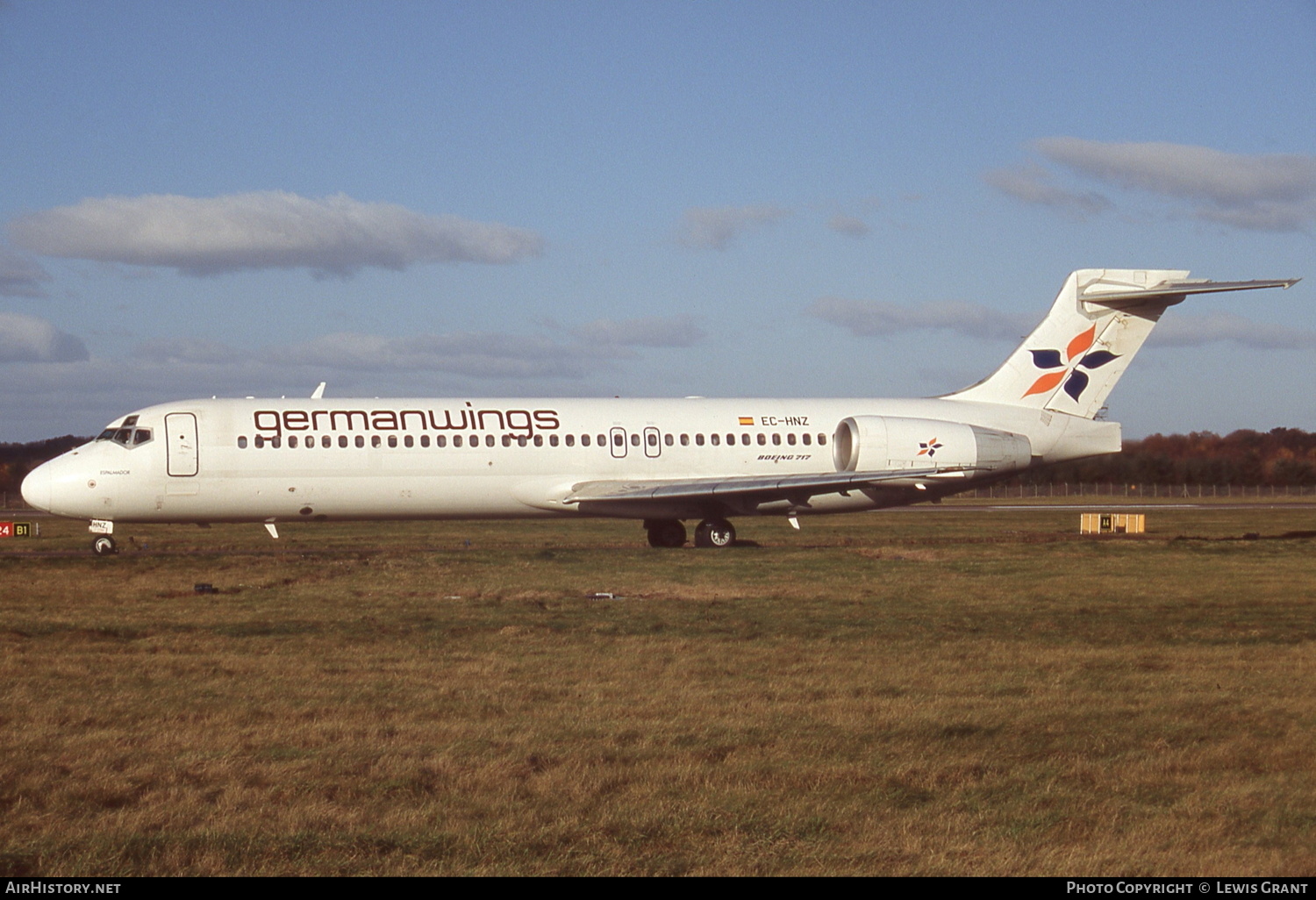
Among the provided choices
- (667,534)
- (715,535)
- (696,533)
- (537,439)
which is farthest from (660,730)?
(667,534)

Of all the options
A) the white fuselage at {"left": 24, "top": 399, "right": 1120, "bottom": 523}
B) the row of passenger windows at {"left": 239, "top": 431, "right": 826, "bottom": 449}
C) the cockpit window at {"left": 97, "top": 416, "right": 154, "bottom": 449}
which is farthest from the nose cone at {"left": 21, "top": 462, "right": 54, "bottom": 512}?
the row of passenger windows at {"left": 239, "top": 431, "right": 826, "bottom": 449}

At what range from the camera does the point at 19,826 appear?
23.9ft

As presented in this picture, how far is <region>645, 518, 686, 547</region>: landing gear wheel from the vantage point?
3338cm

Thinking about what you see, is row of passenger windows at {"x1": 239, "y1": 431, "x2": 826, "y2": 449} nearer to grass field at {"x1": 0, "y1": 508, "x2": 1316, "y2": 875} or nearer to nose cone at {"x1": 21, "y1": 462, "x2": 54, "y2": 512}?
nose cone at {"x1": 21, "y1": 462, "x2": 54, "y2": 512}

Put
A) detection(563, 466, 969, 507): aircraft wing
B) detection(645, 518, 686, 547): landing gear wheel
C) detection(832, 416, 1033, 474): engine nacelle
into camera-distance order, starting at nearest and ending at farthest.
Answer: detection(563, 466, 969, 507): aircraft wing → detection(832, 416, 1033, 474): engine nacelle → detection(645, 518, 686, 547): landing gear wheel

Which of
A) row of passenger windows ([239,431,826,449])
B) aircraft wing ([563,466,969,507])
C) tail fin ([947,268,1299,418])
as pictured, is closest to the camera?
row of passenger windows ([239,431,826,449])

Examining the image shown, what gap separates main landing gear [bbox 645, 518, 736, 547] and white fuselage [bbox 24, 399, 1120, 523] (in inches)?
15.8

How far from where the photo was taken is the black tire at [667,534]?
33.4 metres

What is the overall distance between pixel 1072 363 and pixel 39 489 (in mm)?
25551

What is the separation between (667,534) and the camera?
3344cm

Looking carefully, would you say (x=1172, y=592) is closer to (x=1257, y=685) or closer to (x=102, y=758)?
(x=1257, y=685)

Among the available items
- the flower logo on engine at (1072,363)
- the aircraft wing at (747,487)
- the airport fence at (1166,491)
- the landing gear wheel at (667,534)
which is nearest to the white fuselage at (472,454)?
the aircraft wing at (747,487)

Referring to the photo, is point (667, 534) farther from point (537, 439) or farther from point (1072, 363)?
point (1072, 363)

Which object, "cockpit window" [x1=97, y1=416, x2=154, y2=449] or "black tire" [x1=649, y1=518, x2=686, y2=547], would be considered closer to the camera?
"cockpit window" [x1=97, y1=416, x2=154, y2=449]
